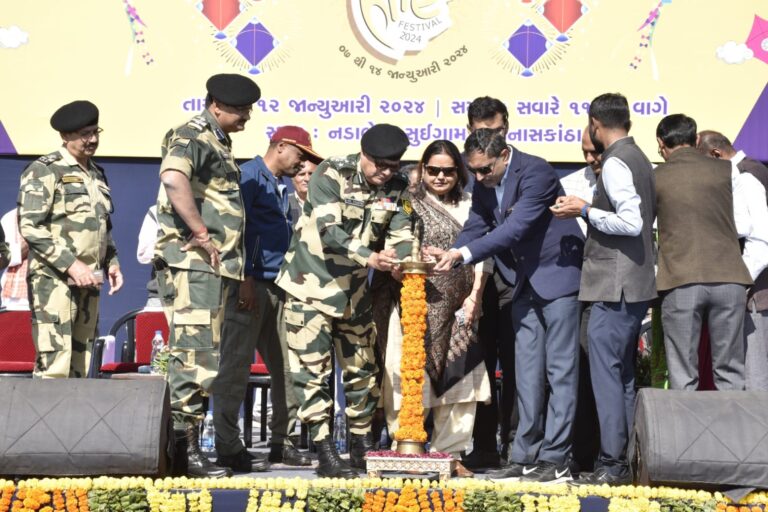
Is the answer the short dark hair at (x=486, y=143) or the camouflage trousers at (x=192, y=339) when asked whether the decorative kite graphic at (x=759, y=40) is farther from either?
the camouflage trousers at (x=192, y=339)

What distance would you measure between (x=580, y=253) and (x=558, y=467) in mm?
977

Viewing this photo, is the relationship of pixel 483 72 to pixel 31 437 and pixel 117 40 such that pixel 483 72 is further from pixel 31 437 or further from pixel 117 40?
pixel 31 437

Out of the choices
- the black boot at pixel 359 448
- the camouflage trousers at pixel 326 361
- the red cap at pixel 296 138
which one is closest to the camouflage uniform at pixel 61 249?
the red cap at pixel 296 138

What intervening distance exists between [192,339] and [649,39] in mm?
4118

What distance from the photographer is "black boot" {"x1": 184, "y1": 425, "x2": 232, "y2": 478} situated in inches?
175

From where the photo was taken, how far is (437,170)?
5.10 meters

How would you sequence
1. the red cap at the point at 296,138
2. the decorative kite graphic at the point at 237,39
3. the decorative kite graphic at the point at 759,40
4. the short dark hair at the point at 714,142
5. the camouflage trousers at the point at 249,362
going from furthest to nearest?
the decorative kite graphic at the point at 237,39 < the decorative kite graphic at the point at 759,40 < the short dark hair at the point at 714,142 < the red cap at the point at 296,138 < the camouflage trousers at the point at 249,362

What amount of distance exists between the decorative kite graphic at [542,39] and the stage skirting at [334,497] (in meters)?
3.80

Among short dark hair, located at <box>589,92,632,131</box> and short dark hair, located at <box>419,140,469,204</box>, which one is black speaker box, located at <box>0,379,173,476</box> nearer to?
short dark hair, located at <box>419,140,469,204</box>

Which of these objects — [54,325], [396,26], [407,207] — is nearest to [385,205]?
[407,207]

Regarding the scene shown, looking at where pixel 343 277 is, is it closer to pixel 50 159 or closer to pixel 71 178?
pixel 71 178

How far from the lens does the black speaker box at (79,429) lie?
3939 millimetres

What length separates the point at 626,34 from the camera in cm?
717

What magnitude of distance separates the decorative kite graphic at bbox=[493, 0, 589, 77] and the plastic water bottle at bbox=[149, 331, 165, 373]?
2.87m
